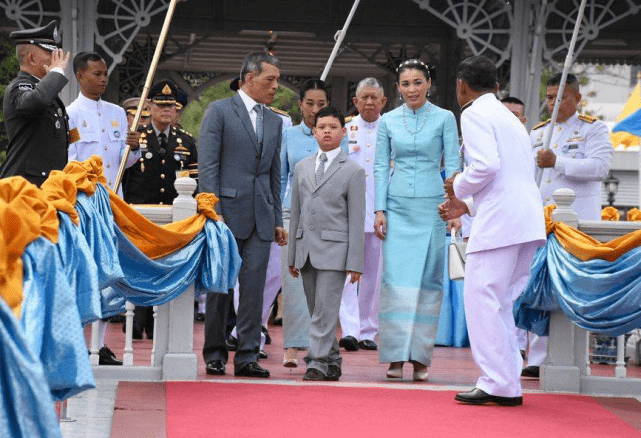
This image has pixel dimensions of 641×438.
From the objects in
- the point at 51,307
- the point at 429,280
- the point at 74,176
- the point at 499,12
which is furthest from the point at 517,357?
the point at 499,12

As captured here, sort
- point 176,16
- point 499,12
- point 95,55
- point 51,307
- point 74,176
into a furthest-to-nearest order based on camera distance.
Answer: point 176,16, point 499,12, point 95,55, point 74,176, point 51,307

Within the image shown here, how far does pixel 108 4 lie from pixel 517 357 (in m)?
9.82

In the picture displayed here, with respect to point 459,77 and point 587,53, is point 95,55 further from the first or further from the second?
point 587,53

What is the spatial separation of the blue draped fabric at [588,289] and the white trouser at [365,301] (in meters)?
2.47

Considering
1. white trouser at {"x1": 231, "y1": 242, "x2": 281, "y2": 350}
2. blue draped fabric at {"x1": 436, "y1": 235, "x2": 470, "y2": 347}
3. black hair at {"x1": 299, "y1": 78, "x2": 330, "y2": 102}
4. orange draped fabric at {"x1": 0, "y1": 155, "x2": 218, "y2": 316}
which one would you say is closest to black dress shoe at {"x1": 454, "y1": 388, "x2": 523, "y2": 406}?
orange draped fabric at {"x1": 0, "y1": 155, "x2": 218, "y2": 316}

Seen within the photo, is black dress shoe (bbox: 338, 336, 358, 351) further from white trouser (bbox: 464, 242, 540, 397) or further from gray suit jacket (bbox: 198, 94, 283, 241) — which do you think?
white trouser (bbox: 464, 242, 540, 397)

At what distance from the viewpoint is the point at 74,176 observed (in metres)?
6.16

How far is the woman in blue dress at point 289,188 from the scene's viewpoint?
8719 millimetres

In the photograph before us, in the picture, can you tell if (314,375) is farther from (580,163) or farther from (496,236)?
(580,163)

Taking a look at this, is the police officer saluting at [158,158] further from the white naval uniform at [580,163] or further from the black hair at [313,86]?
the white naval uniform at [580,163]

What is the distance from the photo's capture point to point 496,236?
705 centimetres

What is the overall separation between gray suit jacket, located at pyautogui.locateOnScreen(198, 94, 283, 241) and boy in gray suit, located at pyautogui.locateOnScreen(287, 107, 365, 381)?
0.23 meters

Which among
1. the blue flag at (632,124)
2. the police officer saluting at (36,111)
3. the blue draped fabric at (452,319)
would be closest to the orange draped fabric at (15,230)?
the police officer saluting at (36,111)

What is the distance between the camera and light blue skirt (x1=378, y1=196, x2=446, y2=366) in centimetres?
822
